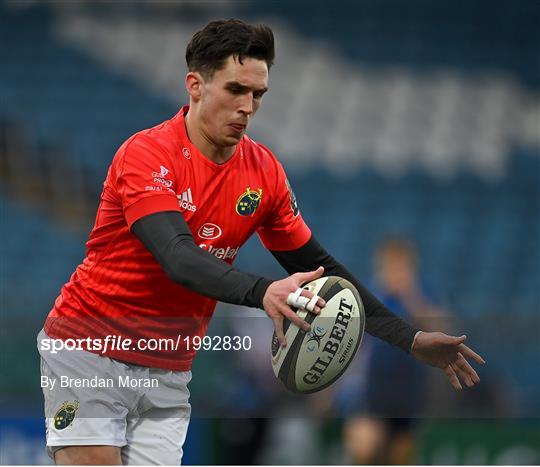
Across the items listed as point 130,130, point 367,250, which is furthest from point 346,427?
point 130,130

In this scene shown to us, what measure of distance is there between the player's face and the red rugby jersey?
145 mm

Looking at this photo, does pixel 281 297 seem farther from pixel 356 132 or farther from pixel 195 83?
pixel 356 132

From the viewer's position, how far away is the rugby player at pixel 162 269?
11.9 feet

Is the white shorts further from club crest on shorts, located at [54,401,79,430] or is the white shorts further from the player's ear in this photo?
the player's ear

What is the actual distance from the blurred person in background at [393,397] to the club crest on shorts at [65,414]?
8.83 feet

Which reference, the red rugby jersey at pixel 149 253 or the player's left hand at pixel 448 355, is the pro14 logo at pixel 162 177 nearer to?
the red rugby jersey at pixel 149 253

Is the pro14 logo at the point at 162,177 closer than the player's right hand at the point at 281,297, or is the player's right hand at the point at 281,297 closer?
the player's right hand at the point at 281,297

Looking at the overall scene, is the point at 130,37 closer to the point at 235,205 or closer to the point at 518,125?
the point at 518,125

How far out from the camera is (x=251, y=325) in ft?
22.2

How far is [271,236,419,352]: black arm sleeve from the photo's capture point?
13.1 feet

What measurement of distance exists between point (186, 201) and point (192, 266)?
488 mm

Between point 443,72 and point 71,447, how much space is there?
38.4 feet

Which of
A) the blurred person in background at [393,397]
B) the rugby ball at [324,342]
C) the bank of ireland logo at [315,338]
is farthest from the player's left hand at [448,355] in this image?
the blurred person in background at [393,397]

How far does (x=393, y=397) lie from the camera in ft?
19.9
